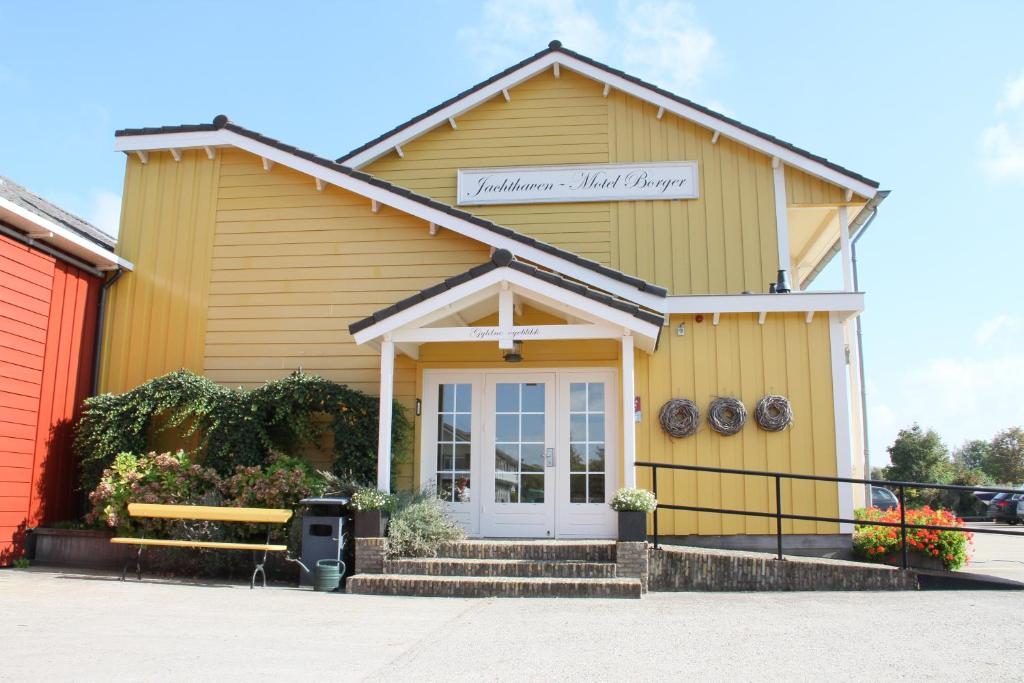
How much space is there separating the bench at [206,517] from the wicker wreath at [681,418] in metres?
4.66

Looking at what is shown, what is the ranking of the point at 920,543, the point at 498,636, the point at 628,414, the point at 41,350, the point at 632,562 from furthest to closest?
1. the point at 41,350
2. the point at 920,543
3. the point at 628,414
4. the point at 632,562
5. the point at 498,636

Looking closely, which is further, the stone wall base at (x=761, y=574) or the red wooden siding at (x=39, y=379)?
the red wooden siding at (x=39, y=379)

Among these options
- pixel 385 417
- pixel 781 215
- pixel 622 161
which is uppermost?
pixel 622 161

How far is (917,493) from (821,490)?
19.9 m

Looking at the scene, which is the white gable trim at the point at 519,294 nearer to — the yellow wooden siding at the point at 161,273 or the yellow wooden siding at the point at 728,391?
the yellow wooden siding at the point at 728,391

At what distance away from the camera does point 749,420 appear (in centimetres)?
1045

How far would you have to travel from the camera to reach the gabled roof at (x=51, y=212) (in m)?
10.2

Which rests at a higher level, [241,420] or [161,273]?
[161,273]

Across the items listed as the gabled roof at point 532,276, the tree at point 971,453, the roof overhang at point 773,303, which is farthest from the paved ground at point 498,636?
the tree at point 971,453

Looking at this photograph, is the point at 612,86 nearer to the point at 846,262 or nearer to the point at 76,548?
the point at 846,262

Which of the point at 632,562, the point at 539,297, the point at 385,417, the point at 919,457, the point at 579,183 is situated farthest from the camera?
the point at 919,457

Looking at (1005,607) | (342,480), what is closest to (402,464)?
(342,480)

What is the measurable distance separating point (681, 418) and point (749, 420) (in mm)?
850

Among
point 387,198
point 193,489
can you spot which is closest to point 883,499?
point 387,198
